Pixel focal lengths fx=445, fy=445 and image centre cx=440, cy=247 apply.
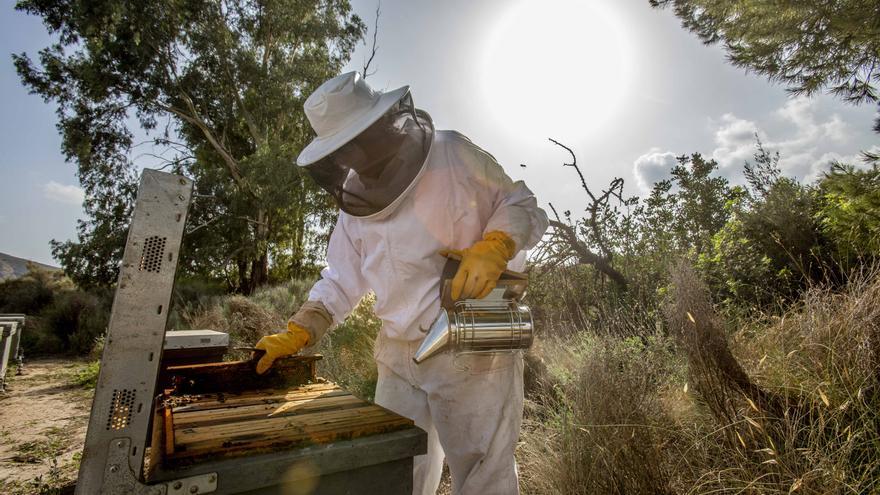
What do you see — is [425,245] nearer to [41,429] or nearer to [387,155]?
[387,155]

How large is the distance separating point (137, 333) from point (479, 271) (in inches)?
46.1

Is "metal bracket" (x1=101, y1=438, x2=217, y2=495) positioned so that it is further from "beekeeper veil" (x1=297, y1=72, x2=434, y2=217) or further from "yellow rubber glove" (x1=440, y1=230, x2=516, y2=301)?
"beekeeper veil" (x1=297, y1=72, x2=434, y2=217)

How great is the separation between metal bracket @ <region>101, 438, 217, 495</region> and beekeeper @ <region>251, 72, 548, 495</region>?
0.94 meters

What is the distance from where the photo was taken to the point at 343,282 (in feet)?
8.20

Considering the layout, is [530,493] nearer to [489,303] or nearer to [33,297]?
[489,303]

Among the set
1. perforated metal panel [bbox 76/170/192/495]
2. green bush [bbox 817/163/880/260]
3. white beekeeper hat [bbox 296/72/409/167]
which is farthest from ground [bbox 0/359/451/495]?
green bush [bbox 817/163/880/260]

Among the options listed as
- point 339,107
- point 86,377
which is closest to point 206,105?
point 86,377

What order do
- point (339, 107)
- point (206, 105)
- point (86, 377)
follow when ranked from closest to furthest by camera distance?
1. point (339, 107)
2. point (86, 377)
3. point (206, 105)

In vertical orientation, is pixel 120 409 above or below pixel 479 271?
below

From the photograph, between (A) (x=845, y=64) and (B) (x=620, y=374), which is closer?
(B) (x=620, y=374)

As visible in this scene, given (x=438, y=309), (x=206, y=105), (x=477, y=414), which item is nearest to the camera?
(x=477, y=414)

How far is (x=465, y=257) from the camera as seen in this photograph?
190 centimetres

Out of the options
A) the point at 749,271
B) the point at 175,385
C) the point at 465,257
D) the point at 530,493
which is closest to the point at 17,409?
the point at 175,385

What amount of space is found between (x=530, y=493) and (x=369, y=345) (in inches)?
127
